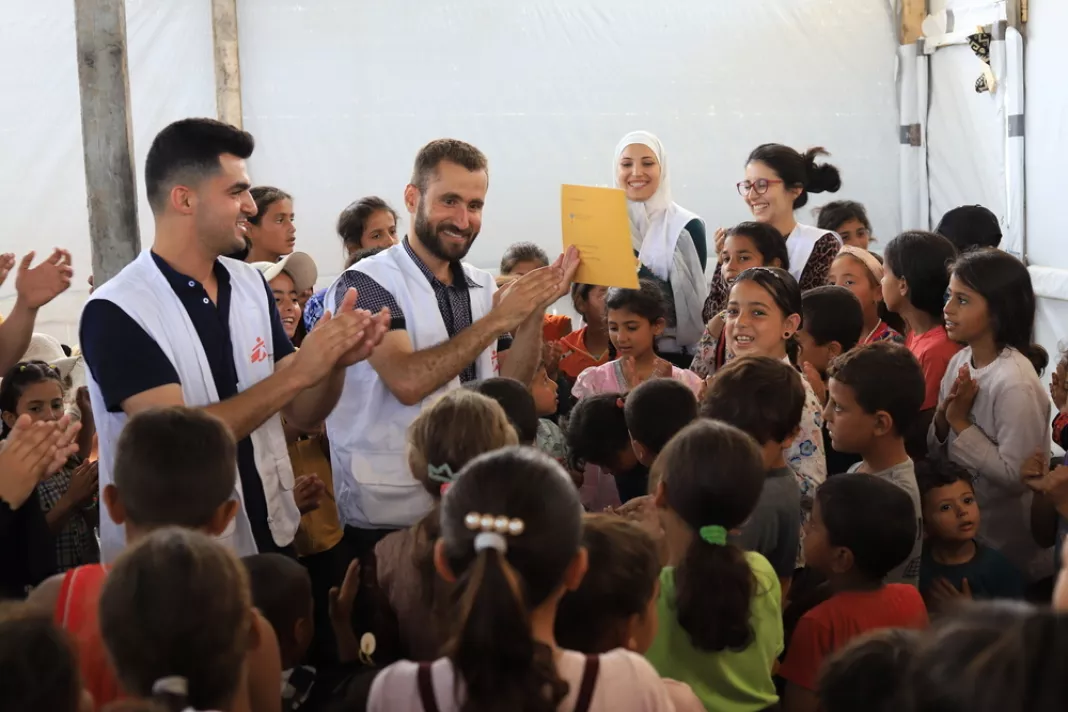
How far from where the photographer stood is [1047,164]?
19.4ft

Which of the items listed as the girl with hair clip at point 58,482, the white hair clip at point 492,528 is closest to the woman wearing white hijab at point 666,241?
the girl with hair clip at point 58,482

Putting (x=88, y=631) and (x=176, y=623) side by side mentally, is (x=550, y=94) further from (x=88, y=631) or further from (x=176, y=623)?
(x=176, y=623)

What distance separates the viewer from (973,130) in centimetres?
668

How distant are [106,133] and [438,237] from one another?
163cm

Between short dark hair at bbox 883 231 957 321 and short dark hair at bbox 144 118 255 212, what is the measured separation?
2.25m

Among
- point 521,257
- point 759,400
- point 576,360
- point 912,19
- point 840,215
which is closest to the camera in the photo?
point 759,400

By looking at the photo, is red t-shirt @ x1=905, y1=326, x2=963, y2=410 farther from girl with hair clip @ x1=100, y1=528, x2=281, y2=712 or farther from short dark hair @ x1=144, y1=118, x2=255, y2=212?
girl with hair clip @ x1=100, y1=528, x2=281, y2=712

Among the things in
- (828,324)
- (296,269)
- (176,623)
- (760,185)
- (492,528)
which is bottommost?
(176,623)

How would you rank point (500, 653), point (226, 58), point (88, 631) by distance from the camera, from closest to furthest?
point (500, 653), point (88, 631), point (226, 58)

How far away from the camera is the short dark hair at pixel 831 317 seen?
11.5ft

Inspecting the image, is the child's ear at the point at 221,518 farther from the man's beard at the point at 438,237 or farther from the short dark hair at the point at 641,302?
the short dark hair at the point at 641,302

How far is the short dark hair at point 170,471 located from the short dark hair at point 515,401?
0.84 m

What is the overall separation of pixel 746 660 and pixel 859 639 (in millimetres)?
484

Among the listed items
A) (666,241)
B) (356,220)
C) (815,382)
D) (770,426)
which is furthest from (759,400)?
(356,220)
